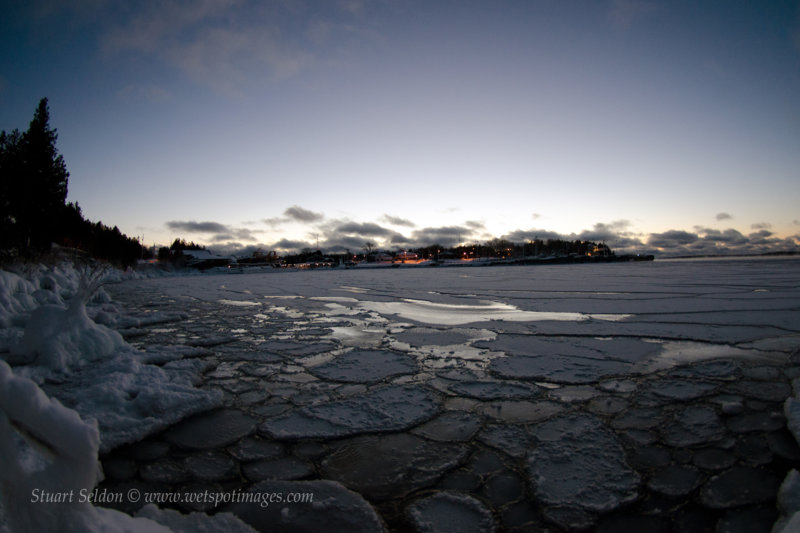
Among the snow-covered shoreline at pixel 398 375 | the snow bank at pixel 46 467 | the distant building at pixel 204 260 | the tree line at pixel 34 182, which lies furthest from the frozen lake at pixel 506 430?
the distant building at pixel 204 260

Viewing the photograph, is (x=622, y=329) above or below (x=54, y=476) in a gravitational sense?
below

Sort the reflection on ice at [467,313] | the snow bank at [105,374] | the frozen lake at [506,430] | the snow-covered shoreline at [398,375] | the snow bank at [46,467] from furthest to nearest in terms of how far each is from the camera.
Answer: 1. the reflection on ice at [467,313]
2. the snow bank at [105,374]
3. the snow-covered shoreline at [398,375]
4. the frozen lake at [506,430]
5. the snow bank at [46,467]

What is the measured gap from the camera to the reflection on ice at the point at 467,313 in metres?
5.49

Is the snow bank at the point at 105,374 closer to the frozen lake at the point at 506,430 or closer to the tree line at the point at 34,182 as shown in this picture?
the frozen lake at the point at 506,430

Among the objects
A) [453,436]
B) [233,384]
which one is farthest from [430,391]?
[233,384]

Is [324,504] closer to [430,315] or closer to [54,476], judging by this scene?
[54,476]

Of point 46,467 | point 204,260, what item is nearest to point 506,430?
point 46,467

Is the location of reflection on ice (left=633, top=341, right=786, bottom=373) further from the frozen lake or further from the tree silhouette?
the tree silhouette

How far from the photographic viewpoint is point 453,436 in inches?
76.1

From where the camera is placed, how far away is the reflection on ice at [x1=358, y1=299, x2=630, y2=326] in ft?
18.0

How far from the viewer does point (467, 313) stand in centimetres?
628

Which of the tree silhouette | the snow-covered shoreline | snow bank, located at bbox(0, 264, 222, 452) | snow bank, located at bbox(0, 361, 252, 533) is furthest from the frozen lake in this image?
the tree silhouette

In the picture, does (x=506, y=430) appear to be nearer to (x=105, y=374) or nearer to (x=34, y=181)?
(x=105, y=374)

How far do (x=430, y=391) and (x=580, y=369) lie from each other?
4.50ft
